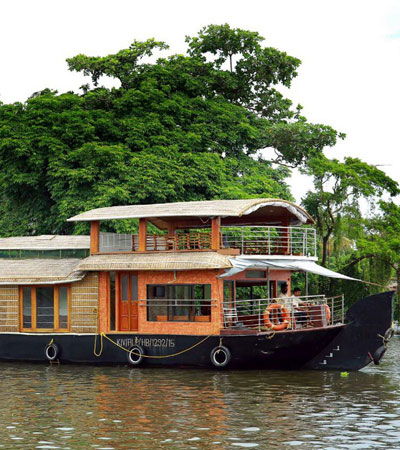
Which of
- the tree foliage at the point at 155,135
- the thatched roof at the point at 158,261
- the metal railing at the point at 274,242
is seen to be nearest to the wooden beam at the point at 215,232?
the thatched roof at the point at 158,261

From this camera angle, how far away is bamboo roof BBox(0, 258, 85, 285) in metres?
21.0

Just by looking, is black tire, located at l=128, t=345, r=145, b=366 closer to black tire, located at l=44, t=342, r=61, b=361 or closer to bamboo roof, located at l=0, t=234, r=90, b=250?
black tire, located at l=44, t=342, r=61, b=361

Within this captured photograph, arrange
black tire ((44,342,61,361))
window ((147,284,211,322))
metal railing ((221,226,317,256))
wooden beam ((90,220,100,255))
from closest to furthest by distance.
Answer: window ((147,284,211,322)) → metal railing ((221,226,317,256)) → black tire ((44,342,61,361)) → wooden beam ((90,220,100,255))

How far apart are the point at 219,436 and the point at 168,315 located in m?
8.35

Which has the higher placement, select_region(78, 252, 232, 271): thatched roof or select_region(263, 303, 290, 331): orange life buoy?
select_region(78, 252, 232, 271): thatched roof

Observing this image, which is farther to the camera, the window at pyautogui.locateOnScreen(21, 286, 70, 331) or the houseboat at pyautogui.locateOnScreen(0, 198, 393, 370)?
the window at pyautogui.locateOnScreen(21, 286, 70, 331)

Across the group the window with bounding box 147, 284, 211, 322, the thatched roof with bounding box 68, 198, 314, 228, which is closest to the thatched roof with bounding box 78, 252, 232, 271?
the window with bounding box 147, 284, 211, 322

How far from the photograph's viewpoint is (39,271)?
21641 millimetres

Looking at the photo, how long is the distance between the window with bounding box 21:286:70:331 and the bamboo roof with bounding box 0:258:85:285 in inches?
15.0

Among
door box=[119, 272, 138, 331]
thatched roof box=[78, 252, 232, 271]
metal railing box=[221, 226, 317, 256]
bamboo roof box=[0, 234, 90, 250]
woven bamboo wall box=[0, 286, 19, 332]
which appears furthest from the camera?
bamboo roof box=[0, 234, 90, 250]

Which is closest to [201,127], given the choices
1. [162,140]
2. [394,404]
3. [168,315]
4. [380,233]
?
[162,140]

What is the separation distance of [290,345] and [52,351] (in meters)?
6.35

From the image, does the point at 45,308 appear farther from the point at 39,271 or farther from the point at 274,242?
the point at 274,242

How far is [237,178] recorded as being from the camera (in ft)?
104
